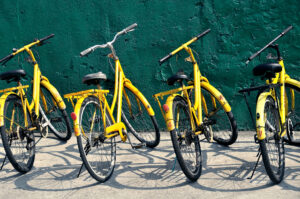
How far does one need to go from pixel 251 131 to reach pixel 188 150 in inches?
76.4

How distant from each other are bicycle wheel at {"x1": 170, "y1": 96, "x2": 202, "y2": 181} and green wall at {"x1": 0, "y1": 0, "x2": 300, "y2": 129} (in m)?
1.64

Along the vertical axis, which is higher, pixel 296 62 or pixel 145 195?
pixel 296 62

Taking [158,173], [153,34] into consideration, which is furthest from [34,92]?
[153,34]

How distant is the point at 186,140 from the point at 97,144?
3.01 feet

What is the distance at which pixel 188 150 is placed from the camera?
3938 millimetres

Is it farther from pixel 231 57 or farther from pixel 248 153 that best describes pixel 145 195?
pixel 231 57

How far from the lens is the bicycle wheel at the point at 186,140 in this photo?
3742 mm

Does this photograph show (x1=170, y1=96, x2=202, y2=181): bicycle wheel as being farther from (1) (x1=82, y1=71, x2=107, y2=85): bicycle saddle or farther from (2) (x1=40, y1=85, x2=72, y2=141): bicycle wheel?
(2) (x1=40, y1=85, x2=72, y2=141): bicycle wheel

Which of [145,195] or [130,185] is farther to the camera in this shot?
[130,185]

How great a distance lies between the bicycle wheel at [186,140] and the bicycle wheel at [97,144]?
0.76m

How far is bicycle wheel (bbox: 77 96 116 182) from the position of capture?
3.72 m

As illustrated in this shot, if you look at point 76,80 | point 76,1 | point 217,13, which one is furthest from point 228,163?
point 76,1

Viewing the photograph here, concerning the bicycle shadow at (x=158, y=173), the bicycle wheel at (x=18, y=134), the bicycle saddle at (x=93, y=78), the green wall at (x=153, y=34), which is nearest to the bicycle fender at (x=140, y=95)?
the bicycle shadow at (x=158, y=173)

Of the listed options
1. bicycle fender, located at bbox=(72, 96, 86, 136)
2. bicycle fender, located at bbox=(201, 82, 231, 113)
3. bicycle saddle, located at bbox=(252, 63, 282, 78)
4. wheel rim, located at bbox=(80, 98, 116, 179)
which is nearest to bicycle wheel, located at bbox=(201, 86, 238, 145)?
bicycle fender, located at bbox=(201, 82, 231, 113)
